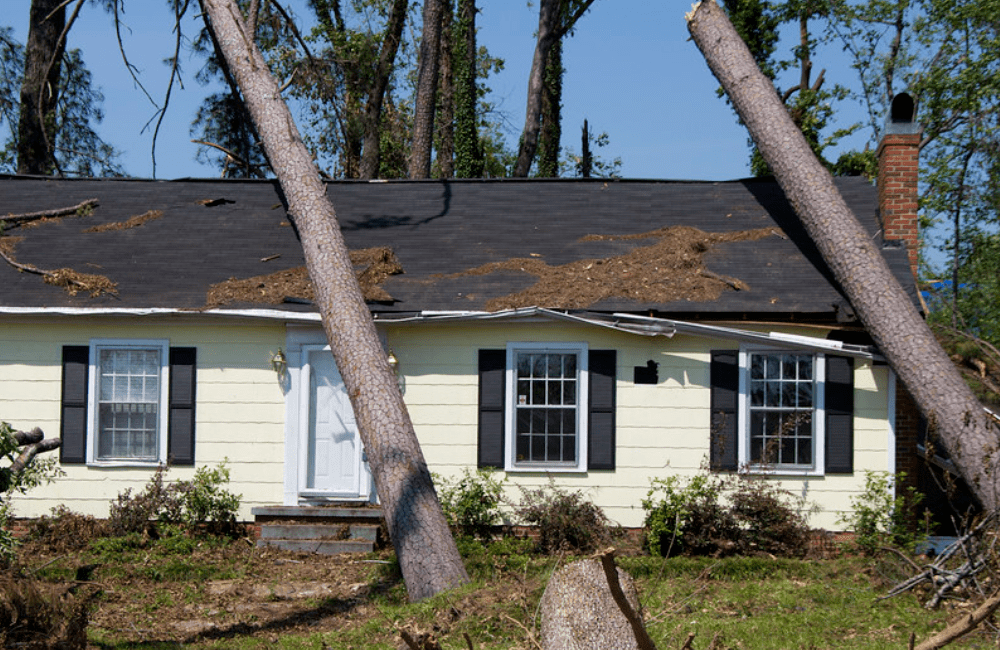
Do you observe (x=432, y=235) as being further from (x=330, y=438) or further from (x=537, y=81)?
(x=537, y=81)

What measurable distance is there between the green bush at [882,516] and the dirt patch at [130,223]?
10076 millimetres

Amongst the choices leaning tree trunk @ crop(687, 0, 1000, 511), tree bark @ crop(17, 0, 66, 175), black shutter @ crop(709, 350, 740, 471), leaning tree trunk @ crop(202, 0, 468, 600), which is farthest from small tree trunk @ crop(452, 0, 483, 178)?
black shutter @ crop(709, 350, 740, 471)

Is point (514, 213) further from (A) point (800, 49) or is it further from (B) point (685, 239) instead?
(A) point (800, 49)

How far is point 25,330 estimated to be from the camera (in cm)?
1159

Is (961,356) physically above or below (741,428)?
above

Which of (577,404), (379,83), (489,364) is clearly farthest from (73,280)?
(379,83)

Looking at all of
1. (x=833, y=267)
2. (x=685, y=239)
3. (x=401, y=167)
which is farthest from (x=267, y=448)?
(x=401, y=167)

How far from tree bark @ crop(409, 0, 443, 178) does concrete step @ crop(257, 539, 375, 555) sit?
9998 mm

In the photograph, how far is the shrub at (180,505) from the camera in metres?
11.1

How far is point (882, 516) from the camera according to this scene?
1047 centimetres

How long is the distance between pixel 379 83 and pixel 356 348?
15659 millimetres

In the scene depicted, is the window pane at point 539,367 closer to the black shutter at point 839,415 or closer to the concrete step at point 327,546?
the concrete step at point 327,546

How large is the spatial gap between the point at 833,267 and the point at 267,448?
22.5ft

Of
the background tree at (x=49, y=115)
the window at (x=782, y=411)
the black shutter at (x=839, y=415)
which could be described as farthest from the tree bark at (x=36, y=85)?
the black shutter at (x=839, y=415)
